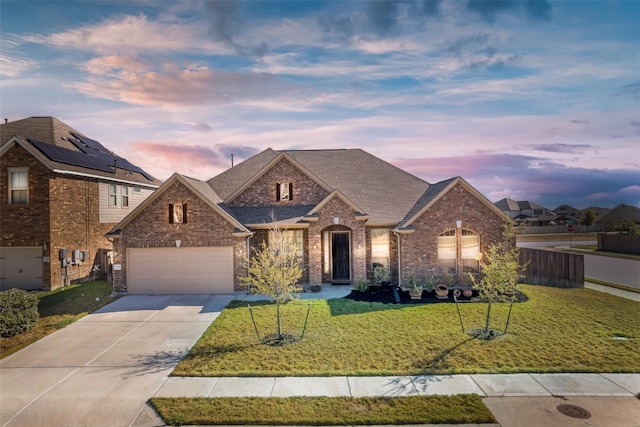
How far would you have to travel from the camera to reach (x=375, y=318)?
13.2 metres

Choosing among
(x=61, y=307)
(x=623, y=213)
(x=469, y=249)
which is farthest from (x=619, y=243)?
(x=623, y=213)

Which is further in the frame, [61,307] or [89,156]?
[89,156]

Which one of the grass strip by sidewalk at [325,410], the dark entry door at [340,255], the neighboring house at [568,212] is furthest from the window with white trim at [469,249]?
the neighboring house at [568,212]

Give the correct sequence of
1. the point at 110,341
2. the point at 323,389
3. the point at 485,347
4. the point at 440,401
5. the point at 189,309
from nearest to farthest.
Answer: the point at 440,401 → the point at 323,389 → the point at 485,347 → the point at 110,341 → the point at 189,309

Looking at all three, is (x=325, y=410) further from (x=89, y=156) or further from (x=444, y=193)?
(x=89, y=156)

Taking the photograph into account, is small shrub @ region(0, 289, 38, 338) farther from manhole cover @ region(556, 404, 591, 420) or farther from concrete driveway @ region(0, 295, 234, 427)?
manhole cover @ region(556, 404, 591, 420)

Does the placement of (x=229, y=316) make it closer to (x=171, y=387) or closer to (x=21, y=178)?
(x=171, y=387)

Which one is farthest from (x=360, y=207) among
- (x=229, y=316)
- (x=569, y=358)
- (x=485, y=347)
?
(x=569, y=358)

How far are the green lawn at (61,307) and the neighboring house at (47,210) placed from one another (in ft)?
5.44

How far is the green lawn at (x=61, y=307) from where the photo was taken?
12.0 m

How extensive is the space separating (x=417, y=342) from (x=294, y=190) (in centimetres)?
1140

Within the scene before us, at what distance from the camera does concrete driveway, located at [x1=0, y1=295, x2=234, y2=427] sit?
25.1 ft

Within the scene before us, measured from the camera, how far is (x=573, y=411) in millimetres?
7441

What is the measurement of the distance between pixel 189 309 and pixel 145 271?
4.25 metres
